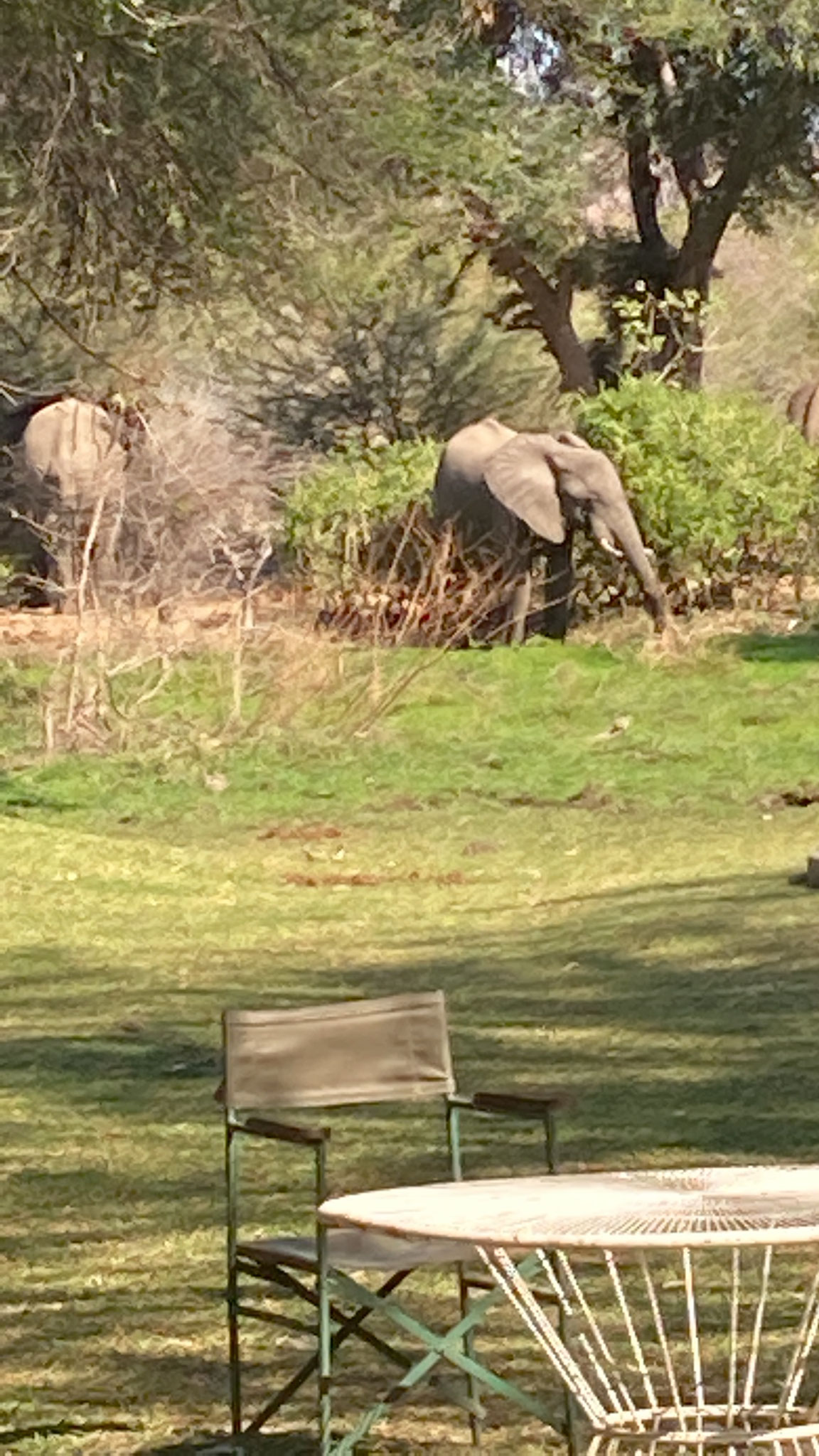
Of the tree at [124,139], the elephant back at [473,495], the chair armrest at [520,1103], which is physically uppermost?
the tree at [124,139]

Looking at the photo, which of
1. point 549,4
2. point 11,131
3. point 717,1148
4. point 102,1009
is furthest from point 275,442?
point 717,1148

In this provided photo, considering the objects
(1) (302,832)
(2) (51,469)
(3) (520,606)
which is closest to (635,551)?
(3) (520,606)

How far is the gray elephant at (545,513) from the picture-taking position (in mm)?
28984

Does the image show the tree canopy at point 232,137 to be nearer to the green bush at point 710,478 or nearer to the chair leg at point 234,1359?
the green bush at point 710,478

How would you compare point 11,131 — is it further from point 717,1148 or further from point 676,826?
point 717,1148

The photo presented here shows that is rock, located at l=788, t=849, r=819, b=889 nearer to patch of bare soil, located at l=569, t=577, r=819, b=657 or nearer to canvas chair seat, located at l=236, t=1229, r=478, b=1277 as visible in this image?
canvas chair seat, located at l=236, t=1229, r=478, b=1277

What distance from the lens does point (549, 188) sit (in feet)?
105

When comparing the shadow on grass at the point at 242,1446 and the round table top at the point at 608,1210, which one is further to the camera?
the shadow on grass at the point at 242,1446

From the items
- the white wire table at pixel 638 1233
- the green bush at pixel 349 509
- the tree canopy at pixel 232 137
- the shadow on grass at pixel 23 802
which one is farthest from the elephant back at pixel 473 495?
the white wire table at pixel 638 1233

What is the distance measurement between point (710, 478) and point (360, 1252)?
81.7ft

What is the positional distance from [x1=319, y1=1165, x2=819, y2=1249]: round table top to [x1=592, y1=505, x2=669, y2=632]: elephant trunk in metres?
23.4

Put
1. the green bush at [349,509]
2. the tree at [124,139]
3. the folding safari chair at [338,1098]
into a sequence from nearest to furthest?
Result: the folding safari chair at [338,1098], the tree at [124,139], the green bush at [349,509]

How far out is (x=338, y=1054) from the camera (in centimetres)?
596

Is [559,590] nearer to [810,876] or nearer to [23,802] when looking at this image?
[23,802]
